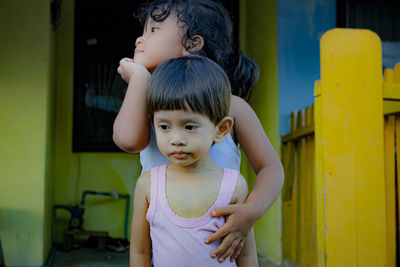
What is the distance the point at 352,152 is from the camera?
2.42 meters

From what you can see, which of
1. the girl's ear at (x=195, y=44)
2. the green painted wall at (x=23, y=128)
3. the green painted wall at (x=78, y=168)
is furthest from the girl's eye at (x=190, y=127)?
the green painted wall at (x=78, y=168)

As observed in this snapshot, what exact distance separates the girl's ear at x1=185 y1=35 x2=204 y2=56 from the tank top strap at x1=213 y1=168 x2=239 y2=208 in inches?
19.1

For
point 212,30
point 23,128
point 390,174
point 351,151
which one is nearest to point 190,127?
point 212,30

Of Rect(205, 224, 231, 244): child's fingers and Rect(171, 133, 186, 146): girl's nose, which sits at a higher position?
Rect(171, 133, 186, 146): girl's nose

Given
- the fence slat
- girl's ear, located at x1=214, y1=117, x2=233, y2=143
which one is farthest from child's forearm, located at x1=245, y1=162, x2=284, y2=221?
the fence slat

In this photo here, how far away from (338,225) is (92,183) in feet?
13.2

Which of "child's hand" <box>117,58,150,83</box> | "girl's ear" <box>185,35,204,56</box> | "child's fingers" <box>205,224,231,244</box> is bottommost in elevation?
"child's fingers" <box>205,224,231,244</box>

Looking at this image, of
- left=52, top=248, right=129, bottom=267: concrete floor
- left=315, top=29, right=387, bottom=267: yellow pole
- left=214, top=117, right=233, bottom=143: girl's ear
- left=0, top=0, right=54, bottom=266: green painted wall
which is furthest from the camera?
left=52, top=248, right=129, bottom=267: concrete floor

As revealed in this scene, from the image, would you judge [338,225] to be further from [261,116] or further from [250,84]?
[261,116]

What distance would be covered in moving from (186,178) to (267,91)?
364cm

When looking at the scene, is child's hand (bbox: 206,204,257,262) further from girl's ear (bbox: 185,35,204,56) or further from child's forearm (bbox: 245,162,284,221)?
girl's ear (bbox: 185,35,204,56)

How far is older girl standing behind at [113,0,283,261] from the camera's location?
1380 mm

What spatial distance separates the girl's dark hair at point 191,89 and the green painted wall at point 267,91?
3.25 m

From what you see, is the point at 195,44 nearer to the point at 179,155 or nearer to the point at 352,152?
the point at 179,155
